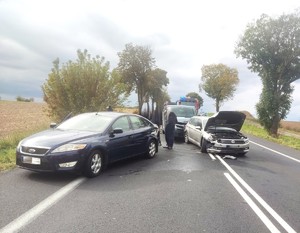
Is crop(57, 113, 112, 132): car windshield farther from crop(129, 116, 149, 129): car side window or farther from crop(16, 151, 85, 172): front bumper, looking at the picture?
crop(16, 151, 85, 172): front bumper

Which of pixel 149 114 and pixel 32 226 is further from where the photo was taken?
pixel 149 114

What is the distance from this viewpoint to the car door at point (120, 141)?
9258 mm

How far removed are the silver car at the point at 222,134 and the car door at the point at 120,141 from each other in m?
4.21

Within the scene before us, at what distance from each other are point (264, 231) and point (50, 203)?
3508 millimetres

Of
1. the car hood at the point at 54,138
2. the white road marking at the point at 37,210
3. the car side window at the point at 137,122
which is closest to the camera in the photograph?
the white road marking at the point at 37,210

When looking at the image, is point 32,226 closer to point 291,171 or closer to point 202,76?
point 291,171

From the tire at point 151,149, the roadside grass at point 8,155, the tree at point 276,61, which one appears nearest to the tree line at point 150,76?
the tree at point 276,61

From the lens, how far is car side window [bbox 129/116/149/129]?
10901 millimetres

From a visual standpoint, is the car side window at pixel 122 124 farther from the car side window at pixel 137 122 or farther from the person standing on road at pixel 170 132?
the person standing on road at pixel 170 132

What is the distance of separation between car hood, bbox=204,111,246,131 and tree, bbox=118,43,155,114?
30.2 meters

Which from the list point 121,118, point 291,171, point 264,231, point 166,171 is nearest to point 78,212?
point 264,231

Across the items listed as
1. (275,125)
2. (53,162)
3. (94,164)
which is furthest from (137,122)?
(275,125)

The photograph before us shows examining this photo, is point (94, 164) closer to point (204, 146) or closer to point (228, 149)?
point (228, 149)

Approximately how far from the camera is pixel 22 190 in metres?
6.87
